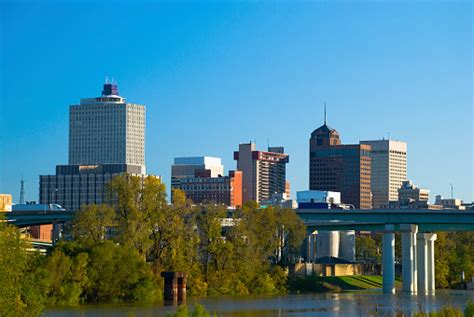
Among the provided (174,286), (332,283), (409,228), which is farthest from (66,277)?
(332,283)

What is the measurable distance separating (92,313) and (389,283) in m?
70.1

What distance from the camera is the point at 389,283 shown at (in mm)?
155375

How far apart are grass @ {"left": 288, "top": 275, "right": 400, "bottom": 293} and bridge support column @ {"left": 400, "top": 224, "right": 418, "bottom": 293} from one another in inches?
471

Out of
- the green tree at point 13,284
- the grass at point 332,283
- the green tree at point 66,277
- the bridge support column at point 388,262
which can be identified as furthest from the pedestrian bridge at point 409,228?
the green tree at point 13,284

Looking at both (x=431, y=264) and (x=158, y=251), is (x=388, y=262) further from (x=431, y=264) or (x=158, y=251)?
(x=158, y=251)

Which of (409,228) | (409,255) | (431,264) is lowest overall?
(431,264)

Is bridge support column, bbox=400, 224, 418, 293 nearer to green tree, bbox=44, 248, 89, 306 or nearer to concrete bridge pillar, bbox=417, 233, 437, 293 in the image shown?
concrete bridge pillar, bbox=417, 233, 437, 293

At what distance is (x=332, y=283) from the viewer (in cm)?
16988

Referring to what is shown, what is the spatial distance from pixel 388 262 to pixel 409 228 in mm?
5727

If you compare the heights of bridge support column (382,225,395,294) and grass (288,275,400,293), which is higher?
bridge support column (382,225,395,294)

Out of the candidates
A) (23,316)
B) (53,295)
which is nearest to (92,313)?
(53,295)

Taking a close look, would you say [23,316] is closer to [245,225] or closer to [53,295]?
[53,295]

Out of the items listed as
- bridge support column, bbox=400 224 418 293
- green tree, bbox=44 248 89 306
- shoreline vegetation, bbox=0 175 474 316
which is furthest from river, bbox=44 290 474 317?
bridge support column, bbox=400 224 418 293

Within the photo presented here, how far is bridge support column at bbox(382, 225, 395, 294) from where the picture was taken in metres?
155
